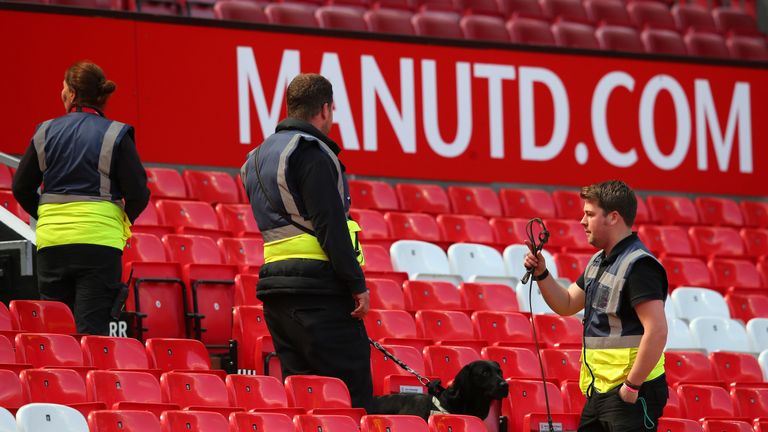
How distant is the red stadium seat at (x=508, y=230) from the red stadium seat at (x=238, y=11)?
2816 millimetres

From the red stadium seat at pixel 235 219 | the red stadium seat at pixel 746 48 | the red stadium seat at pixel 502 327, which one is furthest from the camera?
the red stadium seat at pixel 746 48

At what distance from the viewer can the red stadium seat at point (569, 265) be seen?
960 centimetres

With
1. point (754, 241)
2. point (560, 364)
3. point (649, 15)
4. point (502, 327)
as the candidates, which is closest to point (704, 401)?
point (560, 364)

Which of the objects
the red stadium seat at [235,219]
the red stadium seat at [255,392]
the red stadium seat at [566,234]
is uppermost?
the red stadium seat at [235,219]

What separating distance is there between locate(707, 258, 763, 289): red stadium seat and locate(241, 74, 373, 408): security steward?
18.8ft

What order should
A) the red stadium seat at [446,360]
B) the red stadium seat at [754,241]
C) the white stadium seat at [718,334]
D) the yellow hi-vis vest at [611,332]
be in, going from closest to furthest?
the yellow hi-vis vest at [611,332] → the red stadium seat at [446,360] → the white stadium seat at [718,334] → the red stadium seat at [754,241]

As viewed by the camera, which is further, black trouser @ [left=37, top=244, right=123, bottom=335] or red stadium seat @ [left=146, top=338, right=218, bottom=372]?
red stadium seat @ [left=146, top=338, right=218, bottom=372]

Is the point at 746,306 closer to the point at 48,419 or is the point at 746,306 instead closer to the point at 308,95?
the point at 308,95

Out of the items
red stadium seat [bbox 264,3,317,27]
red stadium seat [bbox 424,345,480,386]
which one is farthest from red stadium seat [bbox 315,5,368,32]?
red stadium seat [bbox 424,345,480,386]

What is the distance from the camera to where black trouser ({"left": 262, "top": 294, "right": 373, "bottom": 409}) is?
5.24 metres

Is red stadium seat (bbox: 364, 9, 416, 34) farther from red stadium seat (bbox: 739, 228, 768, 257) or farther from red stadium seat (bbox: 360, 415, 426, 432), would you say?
red stadium seat (bbox: 360, 415, 426, 432)

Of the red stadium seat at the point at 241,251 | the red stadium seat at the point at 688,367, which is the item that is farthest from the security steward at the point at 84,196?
the red stadium seat at the point at 688,367

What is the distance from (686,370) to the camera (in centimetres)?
788

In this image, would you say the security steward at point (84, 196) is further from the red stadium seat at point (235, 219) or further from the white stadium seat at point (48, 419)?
the red stadium seat at point (235, 219)
